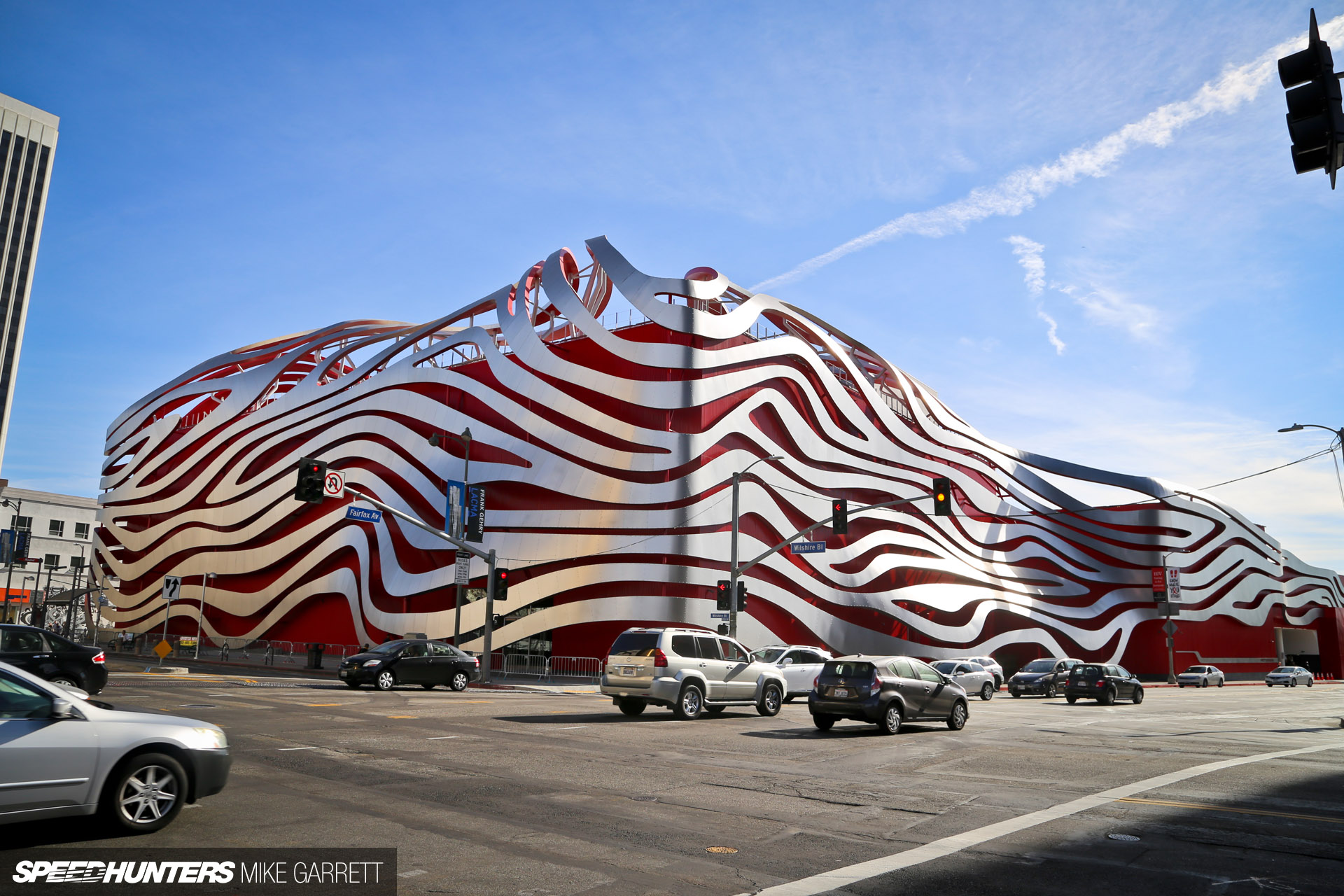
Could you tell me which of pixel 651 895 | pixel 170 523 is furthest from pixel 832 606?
pixel 170 523

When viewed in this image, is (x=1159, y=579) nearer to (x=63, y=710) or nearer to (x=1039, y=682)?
(x=1039, y=682)

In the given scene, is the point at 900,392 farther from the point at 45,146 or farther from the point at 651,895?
the point at 45,146

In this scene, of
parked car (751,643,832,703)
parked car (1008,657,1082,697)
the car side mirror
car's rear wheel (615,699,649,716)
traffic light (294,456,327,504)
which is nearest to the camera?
the car side mirror

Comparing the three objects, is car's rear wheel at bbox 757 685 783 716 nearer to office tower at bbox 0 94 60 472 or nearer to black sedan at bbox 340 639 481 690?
black sedan at bbox 340 639 481 690

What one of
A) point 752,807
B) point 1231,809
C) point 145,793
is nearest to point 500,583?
point 752,807

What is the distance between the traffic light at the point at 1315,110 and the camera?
302 inches

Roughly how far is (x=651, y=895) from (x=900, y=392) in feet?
192

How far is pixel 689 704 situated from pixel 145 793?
1408 cm

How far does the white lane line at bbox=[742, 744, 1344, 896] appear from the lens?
247 inches

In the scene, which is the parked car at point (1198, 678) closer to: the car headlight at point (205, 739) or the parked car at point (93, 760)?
the car headlight at point (205, 739)

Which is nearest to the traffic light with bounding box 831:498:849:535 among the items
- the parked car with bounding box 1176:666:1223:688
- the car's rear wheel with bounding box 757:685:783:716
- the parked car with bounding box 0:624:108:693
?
the car's rear wheel with bounding box 757:685:783:716

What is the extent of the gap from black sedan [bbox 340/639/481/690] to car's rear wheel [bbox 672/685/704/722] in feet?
33.9

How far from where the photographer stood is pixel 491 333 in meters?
50.3

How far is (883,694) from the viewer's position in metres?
17.6
